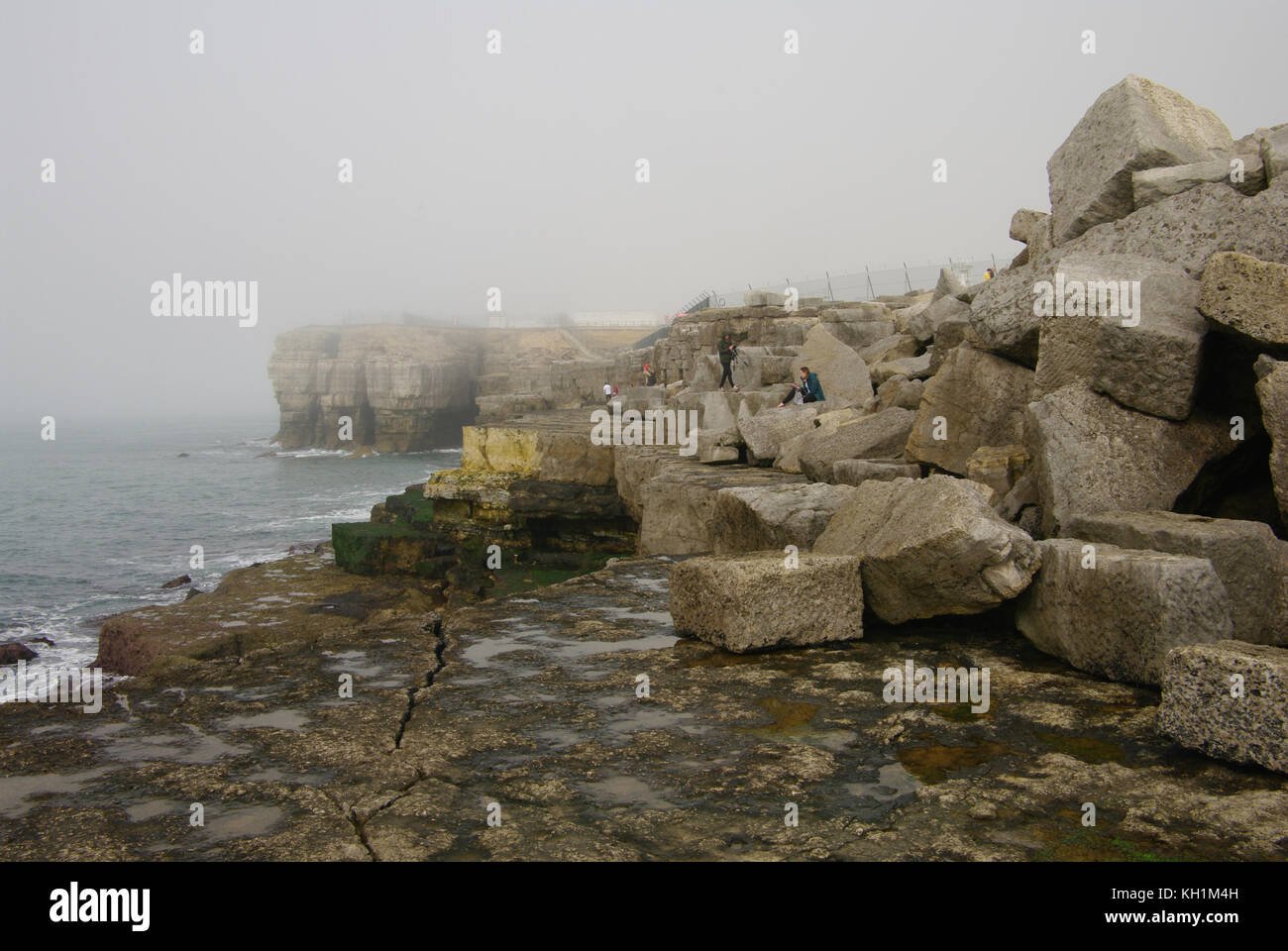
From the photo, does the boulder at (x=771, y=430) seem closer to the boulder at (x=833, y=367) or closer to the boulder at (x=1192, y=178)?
the boulder at (x=833, y=367)

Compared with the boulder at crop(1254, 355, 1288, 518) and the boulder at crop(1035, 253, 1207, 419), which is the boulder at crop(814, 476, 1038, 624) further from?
the boulder at crop(1254, 355, 1288, 518)

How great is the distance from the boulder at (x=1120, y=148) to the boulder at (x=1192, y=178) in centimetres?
19

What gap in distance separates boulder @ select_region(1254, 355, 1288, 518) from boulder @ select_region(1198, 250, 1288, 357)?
0.18 m

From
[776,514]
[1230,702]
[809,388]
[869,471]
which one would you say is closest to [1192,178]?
[869,471]

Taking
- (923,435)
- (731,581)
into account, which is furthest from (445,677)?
(923,435)

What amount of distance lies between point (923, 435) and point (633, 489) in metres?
5.08

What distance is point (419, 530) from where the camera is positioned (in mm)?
14195

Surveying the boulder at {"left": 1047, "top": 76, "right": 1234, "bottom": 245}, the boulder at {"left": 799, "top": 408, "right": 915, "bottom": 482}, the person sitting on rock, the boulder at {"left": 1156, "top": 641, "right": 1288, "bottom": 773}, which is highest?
the boulder at {"left": 1047, "top": 76, "right": 1234, "bottom": 245}

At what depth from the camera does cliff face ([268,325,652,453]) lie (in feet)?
218

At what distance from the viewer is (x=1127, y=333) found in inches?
165

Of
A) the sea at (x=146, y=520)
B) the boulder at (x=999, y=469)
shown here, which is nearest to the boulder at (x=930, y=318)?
the boulder at (x=999, y=469)

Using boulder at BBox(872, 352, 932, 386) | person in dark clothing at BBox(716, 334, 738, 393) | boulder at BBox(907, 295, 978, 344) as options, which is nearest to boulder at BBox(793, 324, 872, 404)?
boulder at BBox(907, 295, 978, 344)

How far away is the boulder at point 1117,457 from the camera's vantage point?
414 centimetres

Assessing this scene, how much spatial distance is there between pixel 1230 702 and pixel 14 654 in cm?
1686
